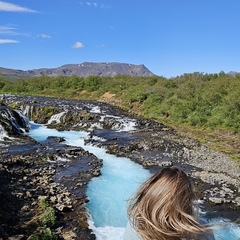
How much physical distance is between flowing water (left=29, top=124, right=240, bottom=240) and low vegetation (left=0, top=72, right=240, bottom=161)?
30.9 ft

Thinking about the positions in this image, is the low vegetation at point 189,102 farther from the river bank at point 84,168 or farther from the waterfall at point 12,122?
the waterfall at point 12,122

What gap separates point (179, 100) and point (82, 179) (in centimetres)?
2801

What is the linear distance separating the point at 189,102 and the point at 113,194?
2691 centimetres

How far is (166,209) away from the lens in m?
1.94

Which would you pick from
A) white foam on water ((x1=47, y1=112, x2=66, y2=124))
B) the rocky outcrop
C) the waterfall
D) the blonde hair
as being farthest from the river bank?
the blonde hair

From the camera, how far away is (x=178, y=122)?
36.1 meters

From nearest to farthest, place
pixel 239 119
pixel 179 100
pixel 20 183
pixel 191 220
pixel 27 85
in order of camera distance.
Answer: pixel 191 220, pixel 20 183, pixel 239 119, pixel 179 100, pixel 27 85

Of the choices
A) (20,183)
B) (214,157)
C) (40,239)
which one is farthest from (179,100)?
(40,239)

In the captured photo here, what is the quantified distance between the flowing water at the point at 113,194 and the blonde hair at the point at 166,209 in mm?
4644

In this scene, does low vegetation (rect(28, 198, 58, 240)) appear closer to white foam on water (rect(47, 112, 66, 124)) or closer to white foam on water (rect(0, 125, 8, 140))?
white foam on water (rect(0, 125, 8, 140))

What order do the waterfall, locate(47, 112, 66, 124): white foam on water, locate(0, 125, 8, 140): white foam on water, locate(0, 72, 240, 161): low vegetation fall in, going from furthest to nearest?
1. locate(47, 112, 66, 124): white foam on water
2. locate(0, 72, 240, 161): low vegetation
3. the waterfall
4. locate(0, 125, 8, 140): white foam on water

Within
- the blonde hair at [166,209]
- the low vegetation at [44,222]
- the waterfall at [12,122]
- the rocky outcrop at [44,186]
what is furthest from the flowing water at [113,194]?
the waterfall at [12,122]

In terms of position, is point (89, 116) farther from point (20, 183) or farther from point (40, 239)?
point (40, 239)

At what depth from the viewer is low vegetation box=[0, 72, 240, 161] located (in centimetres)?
3064
